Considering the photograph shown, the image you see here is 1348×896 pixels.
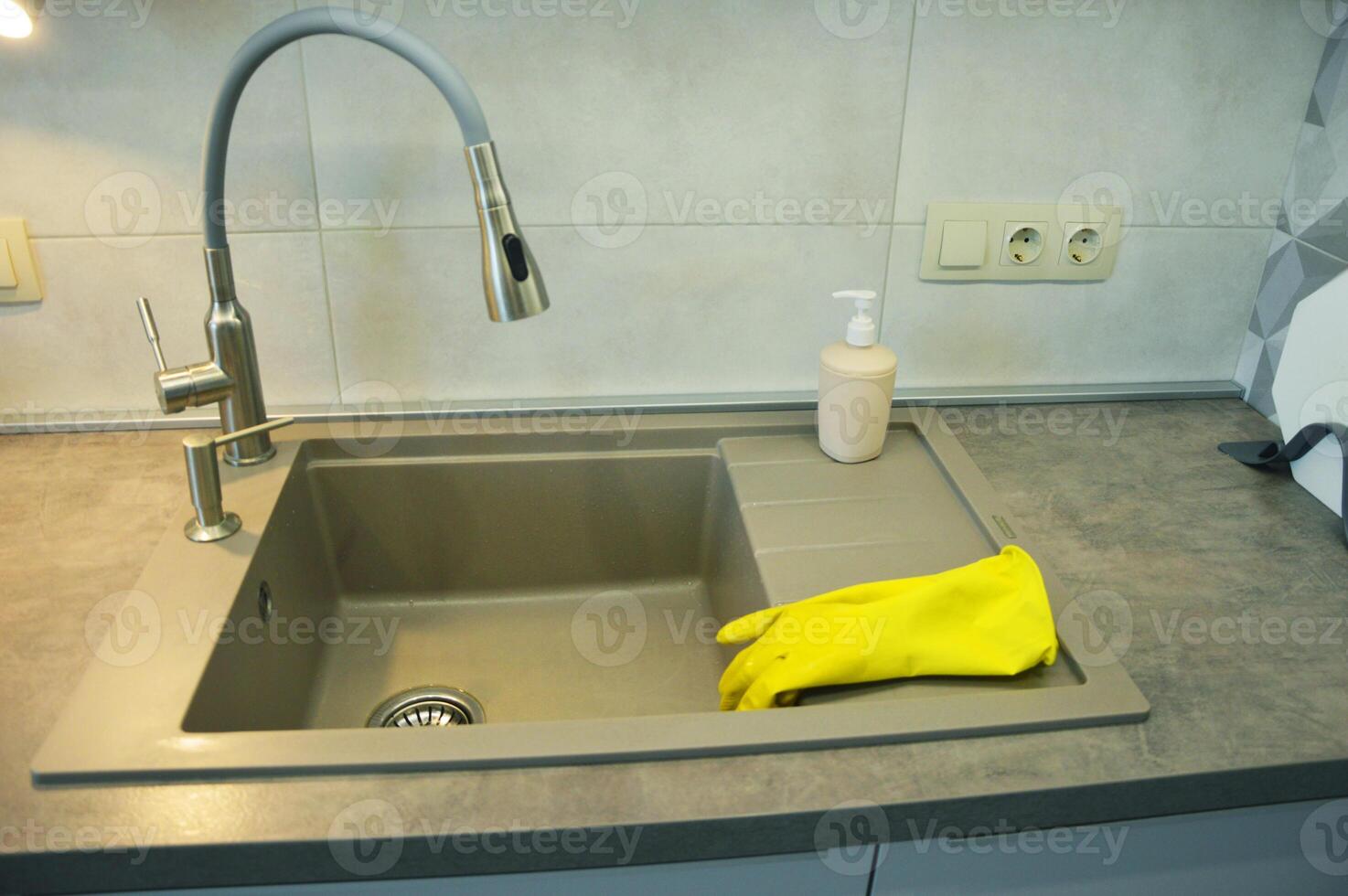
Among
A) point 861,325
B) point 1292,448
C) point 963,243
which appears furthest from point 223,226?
point 1292,448

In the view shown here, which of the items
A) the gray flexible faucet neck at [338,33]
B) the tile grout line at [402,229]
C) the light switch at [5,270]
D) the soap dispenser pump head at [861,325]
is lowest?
the soap dispenser pump head at [861,325]

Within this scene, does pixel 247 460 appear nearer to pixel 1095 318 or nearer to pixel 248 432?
pixel 248 432

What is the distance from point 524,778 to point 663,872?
117mm

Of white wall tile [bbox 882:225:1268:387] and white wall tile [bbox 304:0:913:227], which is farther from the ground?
white wall tile [bbox 304:0:913:227]

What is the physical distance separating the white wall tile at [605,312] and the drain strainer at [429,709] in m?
0.34

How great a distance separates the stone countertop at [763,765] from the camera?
0.68 metres

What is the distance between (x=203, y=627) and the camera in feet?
2.78

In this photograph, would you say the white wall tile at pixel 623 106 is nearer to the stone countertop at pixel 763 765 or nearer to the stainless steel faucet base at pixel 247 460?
the stainless steel faucet base at pixel 247 460

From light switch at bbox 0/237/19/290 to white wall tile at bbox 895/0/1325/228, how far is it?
3.11ft

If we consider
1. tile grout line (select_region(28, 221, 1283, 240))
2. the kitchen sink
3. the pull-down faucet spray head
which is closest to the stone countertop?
the kitchen sink

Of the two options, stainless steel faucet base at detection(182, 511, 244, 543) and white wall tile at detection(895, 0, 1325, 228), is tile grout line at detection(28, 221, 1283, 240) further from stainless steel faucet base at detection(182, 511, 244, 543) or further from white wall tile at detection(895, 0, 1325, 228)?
stainless steel faucet base at detection(182, 511, 244, 543)

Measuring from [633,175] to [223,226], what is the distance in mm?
416

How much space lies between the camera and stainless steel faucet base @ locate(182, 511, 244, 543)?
0.95m

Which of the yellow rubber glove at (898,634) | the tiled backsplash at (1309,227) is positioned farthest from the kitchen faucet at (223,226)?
the tiled backsplash at (1309,227)
